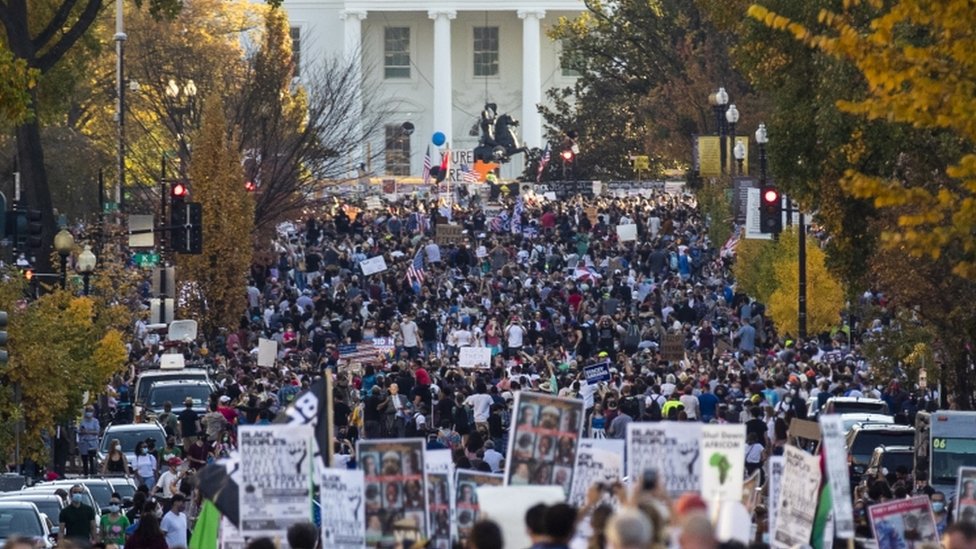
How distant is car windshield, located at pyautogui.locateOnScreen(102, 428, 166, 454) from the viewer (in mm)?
29688

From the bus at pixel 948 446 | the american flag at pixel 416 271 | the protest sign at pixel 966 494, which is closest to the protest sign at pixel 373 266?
the american flag at pixel 416 271

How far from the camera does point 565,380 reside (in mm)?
35250

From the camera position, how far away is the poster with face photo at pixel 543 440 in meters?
14.0

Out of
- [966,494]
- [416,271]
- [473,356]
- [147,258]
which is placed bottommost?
[966,494]

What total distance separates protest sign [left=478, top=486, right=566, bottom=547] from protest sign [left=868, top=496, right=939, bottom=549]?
3055 millimetres

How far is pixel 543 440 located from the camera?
1405cm

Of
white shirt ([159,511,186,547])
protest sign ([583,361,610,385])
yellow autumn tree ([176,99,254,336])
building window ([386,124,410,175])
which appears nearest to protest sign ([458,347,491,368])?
protest sign ([583,361,610,385])

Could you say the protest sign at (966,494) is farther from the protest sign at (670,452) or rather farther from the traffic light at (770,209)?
the traffic light at (770,209)

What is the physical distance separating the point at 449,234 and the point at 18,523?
37.8m

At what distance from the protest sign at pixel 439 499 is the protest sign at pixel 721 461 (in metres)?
1.64

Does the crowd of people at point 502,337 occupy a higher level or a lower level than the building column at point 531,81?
lower

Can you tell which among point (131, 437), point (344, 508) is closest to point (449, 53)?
point (131, 437)

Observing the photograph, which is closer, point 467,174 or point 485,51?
point 467,174

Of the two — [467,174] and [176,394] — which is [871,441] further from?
[467,174]
